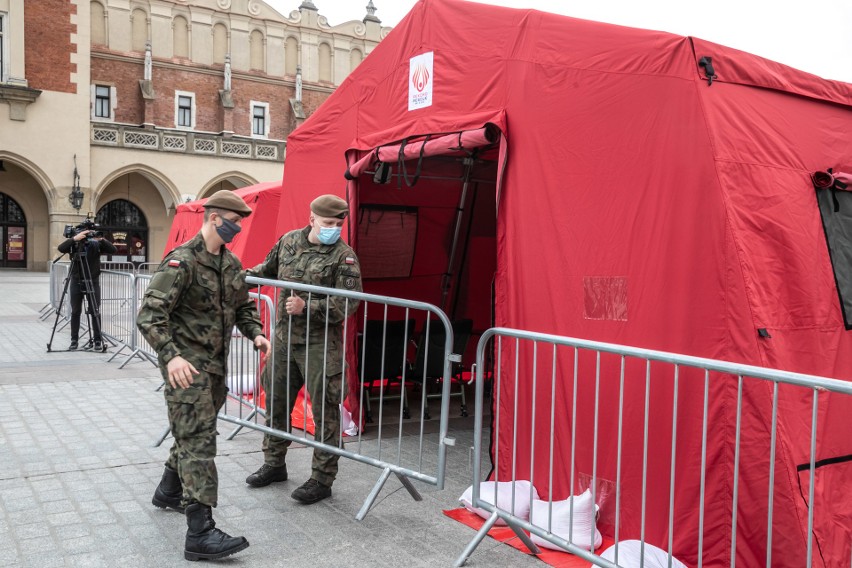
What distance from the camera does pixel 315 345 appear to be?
4.83 metres

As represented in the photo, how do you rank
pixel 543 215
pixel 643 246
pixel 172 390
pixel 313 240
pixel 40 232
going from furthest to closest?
pixel 40 232 < pixel 313 240 < pixel 543 215 < pixel 643 246 < pixel 172 390

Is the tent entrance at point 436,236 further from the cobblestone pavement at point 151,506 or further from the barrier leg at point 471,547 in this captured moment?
the barrier leg at point 471,547

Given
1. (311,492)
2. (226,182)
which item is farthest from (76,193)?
(311,492)

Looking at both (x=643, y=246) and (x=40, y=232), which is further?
(x=40, y=232)

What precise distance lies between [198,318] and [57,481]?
192 cm

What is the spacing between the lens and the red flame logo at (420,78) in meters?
5.63

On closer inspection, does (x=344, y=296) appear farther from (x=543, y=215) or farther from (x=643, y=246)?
(x=643, y=246)

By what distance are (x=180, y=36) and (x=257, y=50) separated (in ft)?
13.1

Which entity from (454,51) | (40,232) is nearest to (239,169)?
(40,232)

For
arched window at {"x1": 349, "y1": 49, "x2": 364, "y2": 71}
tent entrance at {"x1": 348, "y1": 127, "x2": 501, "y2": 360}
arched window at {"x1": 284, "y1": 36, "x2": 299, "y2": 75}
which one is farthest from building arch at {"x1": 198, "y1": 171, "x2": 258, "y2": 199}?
tent entrance at {"x1": 348, "y1": 127, "x2": 501, "y2": 360}

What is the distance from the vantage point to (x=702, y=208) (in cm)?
383

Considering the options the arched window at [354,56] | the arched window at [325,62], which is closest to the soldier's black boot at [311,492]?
the arched window at [325,62]

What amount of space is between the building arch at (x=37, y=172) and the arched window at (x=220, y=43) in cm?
1115

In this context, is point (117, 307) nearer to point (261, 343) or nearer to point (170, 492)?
point (170, 492)
